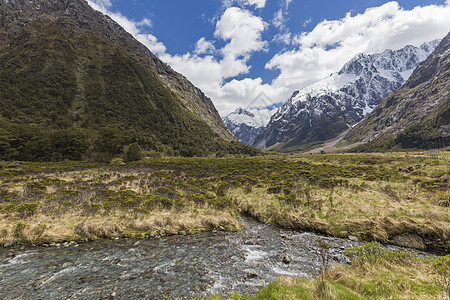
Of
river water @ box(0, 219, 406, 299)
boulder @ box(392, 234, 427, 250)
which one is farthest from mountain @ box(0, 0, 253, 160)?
boulder @ box(392, 234, 427, 250)

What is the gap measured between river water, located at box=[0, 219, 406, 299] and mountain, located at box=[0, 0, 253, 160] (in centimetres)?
6863

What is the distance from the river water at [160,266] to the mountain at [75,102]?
225 feet

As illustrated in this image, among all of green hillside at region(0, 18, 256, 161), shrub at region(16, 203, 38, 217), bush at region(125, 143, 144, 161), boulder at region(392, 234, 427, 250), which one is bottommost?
boulder at region(392, 234, 427, 250)

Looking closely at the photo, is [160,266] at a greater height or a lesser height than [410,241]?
greater

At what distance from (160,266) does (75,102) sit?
167929 millimetres

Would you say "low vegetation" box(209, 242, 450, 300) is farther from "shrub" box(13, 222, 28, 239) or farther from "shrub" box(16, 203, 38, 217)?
"shrub" box(16, 203, 38, 217)

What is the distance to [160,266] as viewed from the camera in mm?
12383

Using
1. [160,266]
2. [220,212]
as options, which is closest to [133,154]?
[220,212]

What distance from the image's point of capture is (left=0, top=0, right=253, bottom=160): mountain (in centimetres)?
7162

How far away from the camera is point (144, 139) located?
127 m

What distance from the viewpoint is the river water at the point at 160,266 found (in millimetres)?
10031

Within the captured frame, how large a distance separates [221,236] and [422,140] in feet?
906

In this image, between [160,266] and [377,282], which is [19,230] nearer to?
[160,266]

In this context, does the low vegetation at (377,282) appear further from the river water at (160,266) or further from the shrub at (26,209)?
→ the shrub at (26,209)
